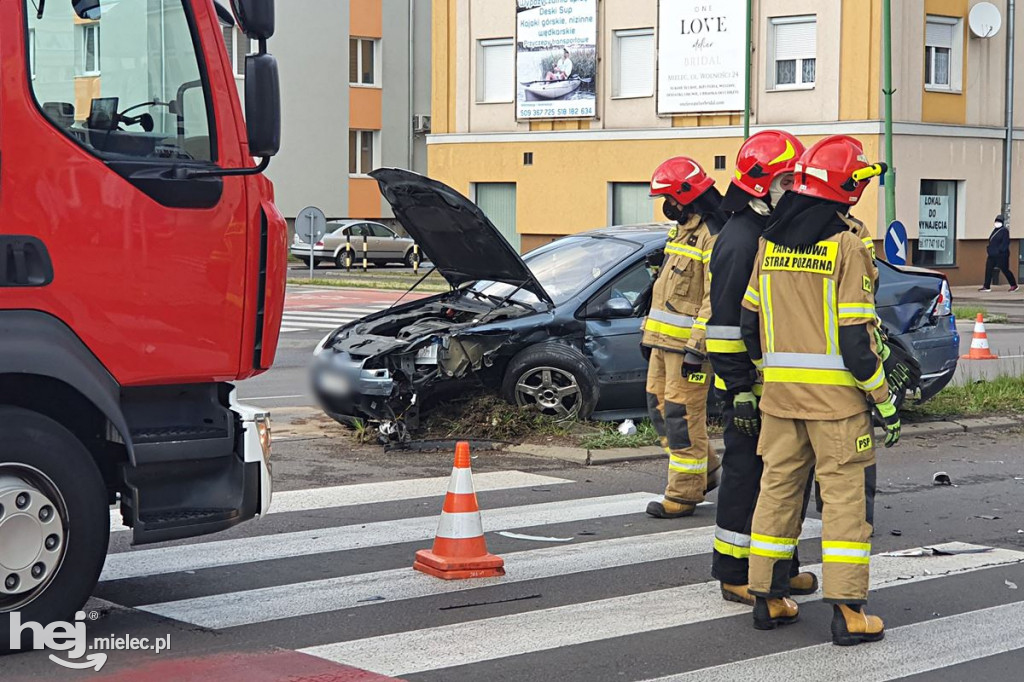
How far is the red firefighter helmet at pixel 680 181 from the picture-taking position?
8.15 m

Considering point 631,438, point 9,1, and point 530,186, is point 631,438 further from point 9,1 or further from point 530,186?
point 530,186

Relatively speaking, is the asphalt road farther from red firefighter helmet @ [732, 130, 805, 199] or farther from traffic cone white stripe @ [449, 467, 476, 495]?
red firefighter helmet @ [732, 130, 805, 199]

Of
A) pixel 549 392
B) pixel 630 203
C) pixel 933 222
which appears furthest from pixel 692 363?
pixel 630 203

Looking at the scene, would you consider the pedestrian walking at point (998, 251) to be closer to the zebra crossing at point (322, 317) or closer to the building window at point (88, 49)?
the zebra crossing at point (322, 317)

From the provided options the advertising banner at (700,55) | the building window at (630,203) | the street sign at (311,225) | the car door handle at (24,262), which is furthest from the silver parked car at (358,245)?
the car door handle at (24,262)

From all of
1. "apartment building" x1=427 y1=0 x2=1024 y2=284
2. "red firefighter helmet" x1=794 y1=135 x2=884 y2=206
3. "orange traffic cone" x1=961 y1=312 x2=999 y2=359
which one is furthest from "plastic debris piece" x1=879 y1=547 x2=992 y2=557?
"apartment building" x1=427 y1=0 x2=1024 y2=284

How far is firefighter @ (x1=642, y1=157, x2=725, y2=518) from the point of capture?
323 inches

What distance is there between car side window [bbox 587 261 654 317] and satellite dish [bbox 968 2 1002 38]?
25.3 m

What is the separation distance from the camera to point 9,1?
5434 millimetres

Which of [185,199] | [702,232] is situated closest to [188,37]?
[185,199]

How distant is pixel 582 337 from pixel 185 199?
5485 mm

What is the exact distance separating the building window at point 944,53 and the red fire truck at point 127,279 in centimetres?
2994

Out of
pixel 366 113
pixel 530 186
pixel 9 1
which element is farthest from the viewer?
pixel 366 113

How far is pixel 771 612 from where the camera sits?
20.0ft
